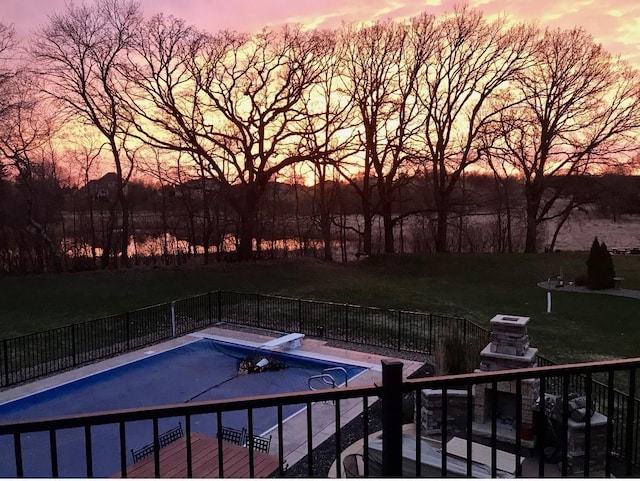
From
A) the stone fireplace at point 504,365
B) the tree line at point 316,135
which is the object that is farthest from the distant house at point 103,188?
the stone fireplace at point 504,365

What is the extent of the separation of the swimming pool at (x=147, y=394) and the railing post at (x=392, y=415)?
19.2 feet

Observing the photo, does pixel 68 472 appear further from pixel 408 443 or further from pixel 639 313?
pixel 639 313

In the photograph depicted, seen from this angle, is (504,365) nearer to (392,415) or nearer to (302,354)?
(392,415)

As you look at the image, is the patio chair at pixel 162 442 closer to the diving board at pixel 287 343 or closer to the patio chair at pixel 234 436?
the patio chair at pixel 234 436

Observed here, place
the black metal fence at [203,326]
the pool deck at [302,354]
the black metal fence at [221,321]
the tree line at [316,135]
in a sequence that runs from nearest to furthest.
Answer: the pool deck at [302,354] < the black metal fence at [221,321] < the black metal fence at [203,326] < the tree line at [316,135]

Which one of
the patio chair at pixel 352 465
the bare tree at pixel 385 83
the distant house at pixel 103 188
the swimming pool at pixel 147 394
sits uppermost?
the bare tree at pixel 385 83

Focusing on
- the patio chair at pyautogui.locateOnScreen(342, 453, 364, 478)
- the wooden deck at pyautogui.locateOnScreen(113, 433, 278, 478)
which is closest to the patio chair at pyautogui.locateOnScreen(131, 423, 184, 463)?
the wooden deck at pyautogui.locateOnScreen(113, 433, 278, 478)

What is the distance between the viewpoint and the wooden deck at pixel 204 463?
552cm

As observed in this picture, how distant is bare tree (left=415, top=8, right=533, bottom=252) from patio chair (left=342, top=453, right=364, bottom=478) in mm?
22497

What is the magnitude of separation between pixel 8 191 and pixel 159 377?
60.3 ft

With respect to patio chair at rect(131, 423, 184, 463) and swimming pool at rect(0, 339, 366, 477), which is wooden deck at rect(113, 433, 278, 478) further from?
swimming pool at rect(0, 339, 366, 477)

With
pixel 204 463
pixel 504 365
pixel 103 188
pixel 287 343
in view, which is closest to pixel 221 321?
pixel 287 343

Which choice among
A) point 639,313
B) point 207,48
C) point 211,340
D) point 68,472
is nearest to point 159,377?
point 211,340

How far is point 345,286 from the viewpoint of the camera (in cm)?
2050
